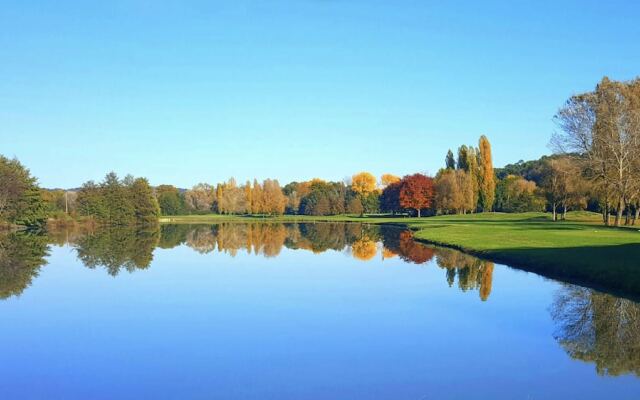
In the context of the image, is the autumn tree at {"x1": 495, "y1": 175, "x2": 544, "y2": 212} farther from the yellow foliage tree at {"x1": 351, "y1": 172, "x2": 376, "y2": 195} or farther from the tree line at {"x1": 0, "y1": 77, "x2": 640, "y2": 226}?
the yellow foliage tree at {"x1": 351, "y1": 172, "x2": 376, "y2": 195}

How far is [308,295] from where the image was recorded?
18.1 m

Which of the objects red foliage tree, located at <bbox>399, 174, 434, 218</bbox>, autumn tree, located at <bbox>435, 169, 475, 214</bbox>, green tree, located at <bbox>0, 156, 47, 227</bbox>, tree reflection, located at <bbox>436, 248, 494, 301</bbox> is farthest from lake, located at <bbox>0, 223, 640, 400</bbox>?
red foliage tree, located at <bbox>399, 174, 434, 218</bbox>

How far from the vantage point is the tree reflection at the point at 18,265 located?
20.2 meters

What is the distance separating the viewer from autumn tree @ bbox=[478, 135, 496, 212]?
78812mm

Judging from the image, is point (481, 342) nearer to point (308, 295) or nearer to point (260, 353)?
point (260, 353)

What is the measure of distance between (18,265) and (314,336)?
20.8m

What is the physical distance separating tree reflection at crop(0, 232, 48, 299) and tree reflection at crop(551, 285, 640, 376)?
1719 centimetres

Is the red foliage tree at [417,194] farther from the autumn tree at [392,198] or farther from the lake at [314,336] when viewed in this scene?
the lake at [314,336]

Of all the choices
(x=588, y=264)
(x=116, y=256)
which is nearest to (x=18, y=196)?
(x=116, y=256)

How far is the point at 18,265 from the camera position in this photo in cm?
2692

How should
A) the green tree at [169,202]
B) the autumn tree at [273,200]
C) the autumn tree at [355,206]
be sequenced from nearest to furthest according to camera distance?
the autumn tree at [355,206]
the autumn tree at [273,200]
the green tree at [169,202]

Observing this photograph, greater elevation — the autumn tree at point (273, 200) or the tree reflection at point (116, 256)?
the autumn tree at point (273, 200)

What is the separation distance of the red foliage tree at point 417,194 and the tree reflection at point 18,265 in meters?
55.8

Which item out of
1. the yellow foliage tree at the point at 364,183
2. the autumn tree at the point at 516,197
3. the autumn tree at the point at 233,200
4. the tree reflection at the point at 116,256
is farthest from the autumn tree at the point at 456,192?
the autumn tree at the point at 233,200
